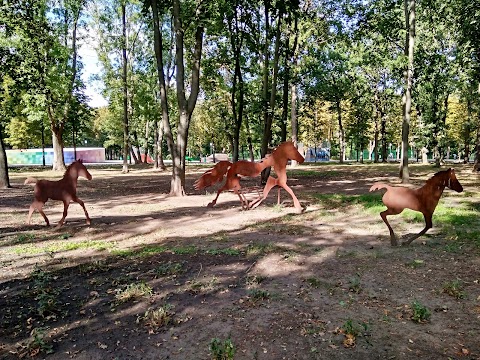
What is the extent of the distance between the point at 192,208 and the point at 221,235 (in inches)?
163

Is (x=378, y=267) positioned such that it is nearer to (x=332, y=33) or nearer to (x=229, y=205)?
(x=229, y=205)

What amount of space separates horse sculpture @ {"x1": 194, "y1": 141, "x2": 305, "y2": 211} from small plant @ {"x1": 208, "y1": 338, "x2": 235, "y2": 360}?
7.58 metres

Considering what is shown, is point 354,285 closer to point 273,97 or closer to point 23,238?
point 23,238

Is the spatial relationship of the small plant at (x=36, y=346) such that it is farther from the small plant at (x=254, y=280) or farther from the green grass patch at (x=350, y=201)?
the green grass patch at (x=350, y=201)

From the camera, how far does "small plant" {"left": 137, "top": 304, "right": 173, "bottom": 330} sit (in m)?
4.55

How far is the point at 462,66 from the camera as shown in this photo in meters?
21.0

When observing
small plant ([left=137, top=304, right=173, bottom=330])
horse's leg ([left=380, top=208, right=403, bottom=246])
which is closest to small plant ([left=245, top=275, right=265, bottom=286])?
small plant ([left=137, top=304, right=173, bottom=330])

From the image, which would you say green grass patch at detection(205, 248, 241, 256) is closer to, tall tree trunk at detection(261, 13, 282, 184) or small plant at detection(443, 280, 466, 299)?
small plant at detection(443, 280, 466, 299)

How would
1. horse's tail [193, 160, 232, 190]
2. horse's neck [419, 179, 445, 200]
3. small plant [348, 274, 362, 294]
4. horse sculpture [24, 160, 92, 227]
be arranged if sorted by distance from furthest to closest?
horse's tail [193, 160, 232, 190]
horse sculpture [24, 160, 92, 227]
horse's neck [419, 179, 445, 200]
small plant [348, 274, 362, 294]

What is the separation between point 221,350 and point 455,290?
3.55m

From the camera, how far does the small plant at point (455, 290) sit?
5305 mm

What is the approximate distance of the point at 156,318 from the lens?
4.59 m

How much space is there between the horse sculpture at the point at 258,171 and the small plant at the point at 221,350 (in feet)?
24.9

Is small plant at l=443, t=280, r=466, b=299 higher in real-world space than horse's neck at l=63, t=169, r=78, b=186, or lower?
lower
